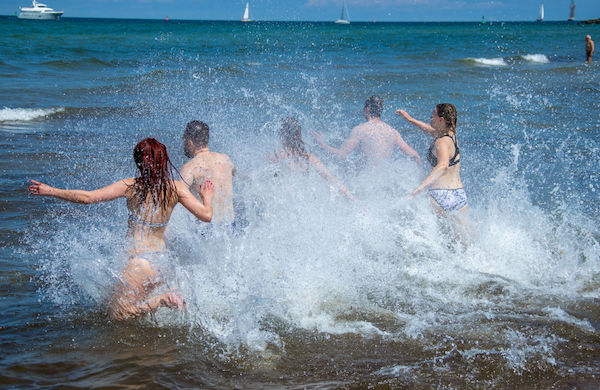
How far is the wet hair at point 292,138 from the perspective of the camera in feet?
21.0

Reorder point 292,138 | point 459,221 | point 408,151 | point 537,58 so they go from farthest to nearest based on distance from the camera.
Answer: point 537,58 < point 408,151 < point 292,138 < point 459,221

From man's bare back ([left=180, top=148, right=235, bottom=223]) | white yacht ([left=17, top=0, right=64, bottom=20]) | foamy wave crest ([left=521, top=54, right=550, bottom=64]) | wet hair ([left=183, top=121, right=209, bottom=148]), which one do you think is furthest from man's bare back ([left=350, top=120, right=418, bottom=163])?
white yacht ([left=17, top=0, right=64, bottom=20])

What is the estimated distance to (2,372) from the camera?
359 cm

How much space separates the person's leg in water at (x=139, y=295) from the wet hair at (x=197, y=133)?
1596mm

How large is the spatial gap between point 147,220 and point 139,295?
1.95 ft

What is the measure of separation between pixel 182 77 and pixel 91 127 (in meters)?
7.24

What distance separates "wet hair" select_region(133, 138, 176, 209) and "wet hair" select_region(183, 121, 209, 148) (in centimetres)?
122

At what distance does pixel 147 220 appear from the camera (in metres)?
4.29

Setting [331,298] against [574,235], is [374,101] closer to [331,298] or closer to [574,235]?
[574,235]

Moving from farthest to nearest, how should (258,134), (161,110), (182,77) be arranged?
1. (182,77)
2. (161,110)
3. (258,134)

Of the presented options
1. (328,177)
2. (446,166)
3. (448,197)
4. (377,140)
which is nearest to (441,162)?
(446,166)

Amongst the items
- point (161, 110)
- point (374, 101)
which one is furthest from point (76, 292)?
point (161, 110)

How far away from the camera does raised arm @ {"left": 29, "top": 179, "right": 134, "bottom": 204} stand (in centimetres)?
386

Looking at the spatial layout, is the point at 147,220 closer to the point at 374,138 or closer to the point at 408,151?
the point at 374,138
